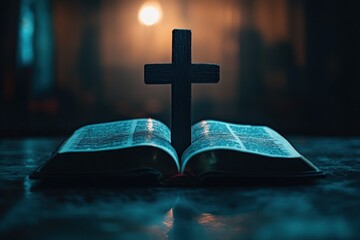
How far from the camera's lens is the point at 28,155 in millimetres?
1184

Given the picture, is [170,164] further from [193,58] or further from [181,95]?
[193,58]

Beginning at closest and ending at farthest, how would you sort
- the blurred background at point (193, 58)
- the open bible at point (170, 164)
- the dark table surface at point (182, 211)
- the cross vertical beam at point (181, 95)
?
the dark table surface at point (182, 211) → the open bible at point (170, 164) → the cross vertical beam at point (181, 95) → the blurred background at point (193, 58)

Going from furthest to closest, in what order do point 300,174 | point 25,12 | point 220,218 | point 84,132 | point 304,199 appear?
point 25,12 < point 84,132 < point 300,174 < point 304,199 < point 220,218

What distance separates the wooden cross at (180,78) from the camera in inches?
37.7

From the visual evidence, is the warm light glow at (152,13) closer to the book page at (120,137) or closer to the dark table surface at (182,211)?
the book page at (120,137)

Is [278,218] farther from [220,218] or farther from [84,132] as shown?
[84,132]

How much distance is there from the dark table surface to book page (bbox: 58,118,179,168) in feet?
0.25

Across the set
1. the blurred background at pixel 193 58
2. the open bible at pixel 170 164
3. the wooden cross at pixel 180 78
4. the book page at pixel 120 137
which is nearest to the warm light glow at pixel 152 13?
the blurred background at pixel 193 58

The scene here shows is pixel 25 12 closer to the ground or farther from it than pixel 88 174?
farther from it

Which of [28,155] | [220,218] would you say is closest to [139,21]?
[28,155]

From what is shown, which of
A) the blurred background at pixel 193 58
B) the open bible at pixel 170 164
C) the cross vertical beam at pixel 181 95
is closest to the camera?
the open bible at pixel 170 164

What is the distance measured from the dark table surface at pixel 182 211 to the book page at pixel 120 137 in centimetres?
8

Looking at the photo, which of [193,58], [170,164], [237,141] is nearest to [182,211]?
[170,164]

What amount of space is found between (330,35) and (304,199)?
230 centimetres
